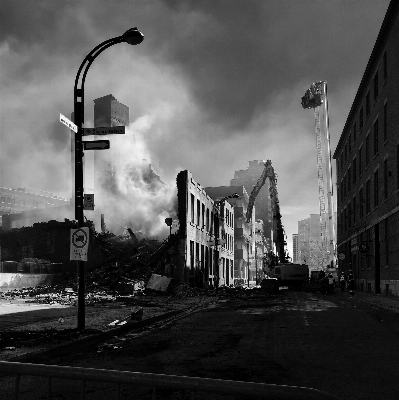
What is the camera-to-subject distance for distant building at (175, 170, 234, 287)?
39.0m

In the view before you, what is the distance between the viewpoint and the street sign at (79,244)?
11.4 metres

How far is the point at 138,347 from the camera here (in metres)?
9.72

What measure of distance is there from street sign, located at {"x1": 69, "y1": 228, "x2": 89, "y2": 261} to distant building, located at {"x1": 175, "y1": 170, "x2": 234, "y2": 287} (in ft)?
78.1

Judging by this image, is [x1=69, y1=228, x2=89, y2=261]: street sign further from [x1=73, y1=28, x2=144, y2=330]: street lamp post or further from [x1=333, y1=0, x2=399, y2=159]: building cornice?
[x1=333, y1=0, x2=399, y2=159]: building cornice

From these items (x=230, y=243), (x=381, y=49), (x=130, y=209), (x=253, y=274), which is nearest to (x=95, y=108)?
(x=130, y=209)

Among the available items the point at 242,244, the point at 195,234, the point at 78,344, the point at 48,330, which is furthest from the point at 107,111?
the point at 78,344

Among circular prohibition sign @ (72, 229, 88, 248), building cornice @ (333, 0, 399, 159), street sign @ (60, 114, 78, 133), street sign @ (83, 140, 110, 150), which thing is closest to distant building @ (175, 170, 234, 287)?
building cornice @ (333, 0, 399, 159)

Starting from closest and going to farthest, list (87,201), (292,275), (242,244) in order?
(87,201) → (292,275) → (242,244)

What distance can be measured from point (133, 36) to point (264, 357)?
7.60 m

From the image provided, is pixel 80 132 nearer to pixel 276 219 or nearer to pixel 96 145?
pixel 96 145

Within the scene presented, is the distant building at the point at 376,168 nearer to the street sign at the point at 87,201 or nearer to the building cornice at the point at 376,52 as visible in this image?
the building cornice at the point at 376,52

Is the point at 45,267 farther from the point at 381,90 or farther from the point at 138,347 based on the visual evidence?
the point at 138,347

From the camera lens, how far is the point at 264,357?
8.38 m

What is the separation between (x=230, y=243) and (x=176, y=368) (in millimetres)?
59781
